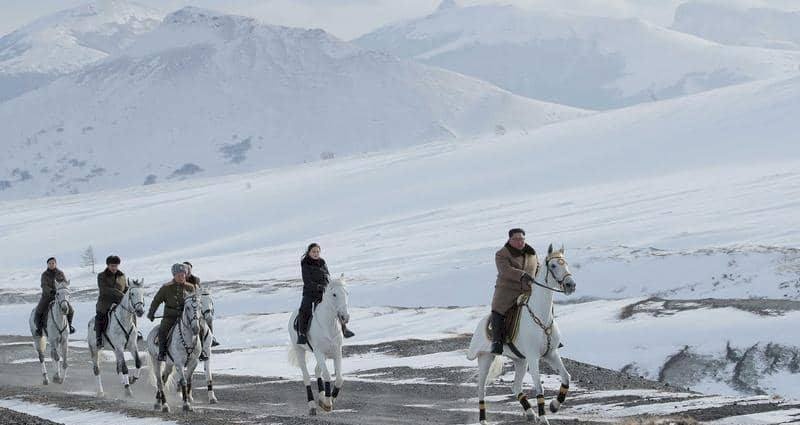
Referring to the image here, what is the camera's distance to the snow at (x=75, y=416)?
2330cm

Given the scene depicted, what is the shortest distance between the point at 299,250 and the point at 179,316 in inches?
3324

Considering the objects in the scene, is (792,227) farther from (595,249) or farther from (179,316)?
(179,316)

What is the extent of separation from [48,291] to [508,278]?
1859 cm

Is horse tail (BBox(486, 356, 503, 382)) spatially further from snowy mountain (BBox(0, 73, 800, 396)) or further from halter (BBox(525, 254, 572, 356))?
snowy mountain (BBox(0, 73, 800, 396))

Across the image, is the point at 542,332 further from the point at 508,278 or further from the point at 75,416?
the point at 75,416

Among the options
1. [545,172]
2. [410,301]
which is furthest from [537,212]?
[410,301]

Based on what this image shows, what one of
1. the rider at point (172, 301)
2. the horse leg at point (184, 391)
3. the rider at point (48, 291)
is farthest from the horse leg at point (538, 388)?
the rider at point (48, 291)

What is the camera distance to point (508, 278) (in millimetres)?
19766

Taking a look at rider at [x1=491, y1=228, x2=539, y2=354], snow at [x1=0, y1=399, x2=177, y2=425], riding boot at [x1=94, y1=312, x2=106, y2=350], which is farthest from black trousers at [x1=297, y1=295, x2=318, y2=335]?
riding boot at [x1=94, y1=312, x2=106, y2=350]

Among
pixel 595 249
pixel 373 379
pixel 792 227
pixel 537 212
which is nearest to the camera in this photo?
pixel 373 379

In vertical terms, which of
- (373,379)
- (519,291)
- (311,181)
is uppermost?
(311,181)

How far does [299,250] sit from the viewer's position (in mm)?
109312

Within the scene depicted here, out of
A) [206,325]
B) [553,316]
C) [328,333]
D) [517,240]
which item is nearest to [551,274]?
[553,316]

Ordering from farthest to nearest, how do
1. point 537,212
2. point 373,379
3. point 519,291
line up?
1. point 537,212
2. point 373,379
3. point 519,291
